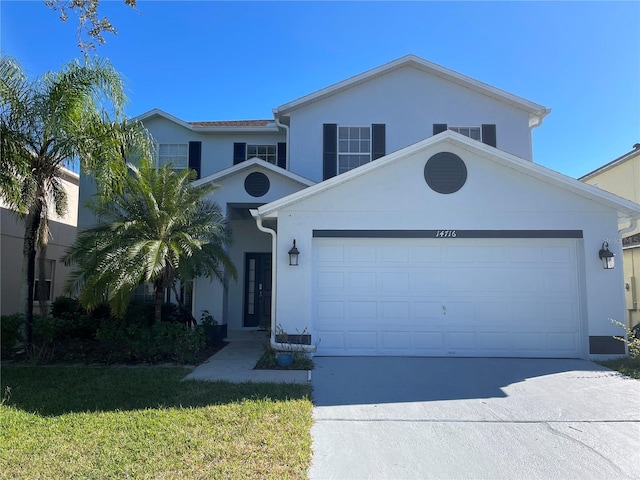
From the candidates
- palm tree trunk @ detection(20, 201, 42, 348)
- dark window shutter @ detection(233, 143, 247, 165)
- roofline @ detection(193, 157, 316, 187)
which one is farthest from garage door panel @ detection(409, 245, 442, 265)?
palm tree trunk @ detection(20, 201, 42, 348)

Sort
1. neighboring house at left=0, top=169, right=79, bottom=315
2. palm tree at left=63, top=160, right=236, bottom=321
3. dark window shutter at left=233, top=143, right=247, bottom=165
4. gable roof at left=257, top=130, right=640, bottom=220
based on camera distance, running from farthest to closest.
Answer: dark window shutter at left=233, top=143, right=247, bottom=165, neighboring house at left=0, top=169, right=79, bottom=315, gable roof at left=257, top=130, right=640, bottom=220, palm tree at left=63, top=160, right=236, bottom=321

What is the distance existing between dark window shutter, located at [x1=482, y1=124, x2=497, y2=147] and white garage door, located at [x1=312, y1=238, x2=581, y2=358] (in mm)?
4949

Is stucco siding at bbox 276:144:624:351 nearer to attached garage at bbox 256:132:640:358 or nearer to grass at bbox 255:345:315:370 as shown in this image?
attached garage at bbox 256:132:640:358

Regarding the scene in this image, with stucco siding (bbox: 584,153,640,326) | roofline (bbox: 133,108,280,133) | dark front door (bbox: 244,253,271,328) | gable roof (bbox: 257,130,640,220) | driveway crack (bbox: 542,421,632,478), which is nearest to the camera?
driveway crack (bbox: 542,421,632,478)

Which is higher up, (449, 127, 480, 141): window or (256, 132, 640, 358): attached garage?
(449, 127, 480, 141): window

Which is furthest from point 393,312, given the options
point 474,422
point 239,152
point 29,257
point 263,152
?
point 239,152

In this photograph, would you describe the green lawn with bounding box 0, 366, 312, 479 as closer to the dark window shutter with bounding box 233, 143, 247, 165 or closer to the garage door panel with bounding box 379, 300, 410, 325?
the garage door panel with bounding box 379, 300, 410, 325

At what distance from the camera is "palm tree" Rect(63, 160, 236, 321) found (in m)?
8.19

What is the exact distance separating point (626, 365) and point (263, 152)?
38.6ft

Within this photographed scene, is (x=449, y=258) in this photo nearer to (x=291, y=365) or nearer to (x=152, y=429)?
(x=291, y=365)

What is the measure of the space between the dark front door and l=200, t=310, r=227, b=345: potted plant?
6.56 feet

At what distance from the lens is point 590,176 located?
64.4 ft

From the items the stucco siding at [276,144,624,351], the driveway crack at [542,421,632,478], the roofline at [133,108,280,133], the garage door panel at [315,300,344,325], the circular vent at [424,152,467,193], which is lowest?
the driveway crack at [542,421,632,478]

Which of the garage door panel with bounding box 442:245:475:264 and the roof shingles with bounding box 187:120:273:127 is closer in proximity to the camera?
the garage door panel with bounding box 442:245:475:264
